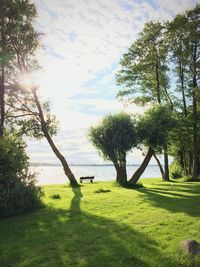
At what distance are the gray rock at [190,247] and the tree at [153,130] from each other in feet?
69.6

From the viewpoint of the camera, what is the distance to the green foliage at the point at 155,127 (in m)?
31.6

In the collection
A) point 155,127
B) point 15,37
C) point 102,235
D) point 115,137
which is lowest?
point 102,235

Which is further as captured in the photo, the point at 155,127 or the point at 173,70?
the point at 173,70

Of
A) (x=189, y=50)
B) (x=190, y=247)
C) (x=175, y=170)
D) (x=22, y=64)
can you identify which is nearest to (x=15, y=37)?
(x=22, y=64)

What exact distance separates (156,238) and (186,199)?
406 inches

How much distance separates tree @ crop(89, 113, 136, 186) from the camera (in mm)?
32531

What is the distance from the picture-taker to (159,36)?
41.8 m

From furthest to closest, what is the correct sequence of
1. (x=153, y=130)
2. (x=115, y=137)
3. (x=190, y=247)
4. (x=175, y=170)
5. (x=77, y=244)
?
(x=175, y=170), (x=115, y=137), (x=153, y=130), (x=77, y=244), (x=190, y=247)

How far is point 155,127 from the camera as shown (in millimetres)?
31469

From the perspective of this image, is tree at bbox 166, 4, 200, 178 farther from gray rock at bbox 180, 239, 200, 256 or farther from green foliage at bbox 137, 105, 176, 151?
gray rock at bbox 180, 239, 200, 256

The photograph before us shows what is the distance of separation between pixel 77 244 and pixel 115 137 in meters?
20.9

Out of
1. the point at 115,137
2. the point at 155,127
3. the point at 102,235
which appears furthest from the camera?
the point at 115,137

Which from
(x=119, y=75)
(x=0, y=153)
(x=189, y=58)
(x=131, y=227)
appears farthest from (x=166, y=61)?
(x=131, y=227)

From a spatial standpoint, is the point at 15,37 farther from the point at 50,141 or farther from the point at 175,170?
the point at 175,170
